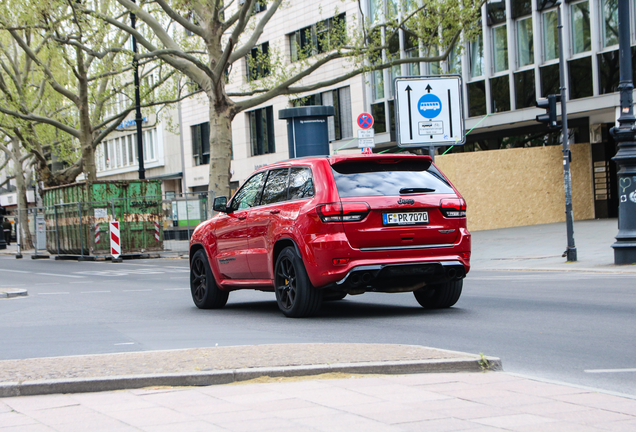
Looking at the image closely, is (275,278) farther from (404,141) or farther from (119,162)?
(119,162)

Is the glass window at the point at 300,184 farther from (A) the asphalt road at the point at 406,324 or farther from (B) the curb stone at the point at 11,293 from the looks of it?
(B) the curb stone at the point at 11,293

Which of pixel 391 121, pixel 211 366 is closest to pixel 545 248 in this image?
pixel 211 366

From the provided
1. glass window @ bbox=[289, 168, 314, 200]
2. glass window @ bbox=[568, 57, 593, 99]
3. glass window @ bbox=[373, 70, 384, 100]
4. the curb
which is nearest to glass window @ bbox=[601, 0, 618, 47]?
glass window @ bbox=[568, 57, 593, 99]

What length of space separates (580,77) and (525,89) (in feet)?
7.50

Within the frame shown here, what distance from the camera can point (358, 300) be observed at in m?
12.3

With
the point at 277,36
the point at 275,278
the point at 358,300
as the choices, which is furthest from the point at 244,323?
the point at 277,36

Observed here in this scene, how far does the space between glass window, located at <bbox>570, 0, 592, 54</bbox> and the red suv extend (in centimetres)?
2054

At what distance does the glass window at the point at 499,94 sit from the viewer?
3108 centimetres

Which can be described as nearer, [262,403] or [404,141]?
[262,403]

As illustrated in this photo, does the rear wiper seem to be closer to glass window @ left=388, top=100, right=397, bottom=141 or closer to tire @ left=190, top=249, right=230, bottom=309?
tire @ left=190, top=249, right=230, bottom=309

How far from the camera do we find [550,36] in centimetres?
2966

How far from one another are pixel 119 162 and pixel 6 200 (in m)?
27.1

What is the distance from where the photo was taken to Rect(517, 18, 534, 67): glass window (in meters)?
30.4

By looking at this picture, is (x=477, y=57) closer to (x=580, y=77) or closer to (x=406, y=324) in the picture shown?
(x=580, y=77)
